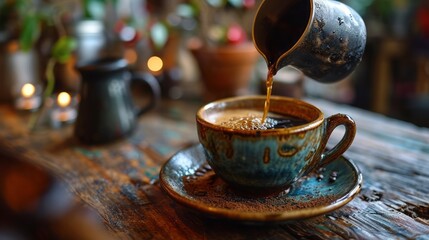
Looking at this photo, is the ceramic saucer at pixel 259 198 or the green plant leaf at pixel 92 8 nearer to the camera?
the ceramic saucer at pixel 259 198

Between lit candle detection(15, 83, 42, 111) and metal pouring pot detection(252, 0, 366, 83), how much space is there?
43.4 inches

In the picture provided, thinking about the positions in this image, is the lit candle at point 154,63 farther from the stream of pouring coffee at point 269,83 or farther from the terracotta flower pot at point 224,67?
the stream of pouring coffee at point 269,83

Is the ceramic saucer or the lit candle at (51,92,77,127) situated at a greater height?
the ceramic saucer

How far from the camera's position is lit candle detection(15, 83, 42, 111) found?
168 centimetres

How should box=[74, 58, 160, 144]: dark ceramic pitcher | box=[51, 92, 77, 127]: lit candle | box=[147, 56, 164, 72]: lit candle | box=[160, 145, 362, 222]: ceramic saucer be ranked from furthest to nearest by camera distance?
box=[147, 56, 164, 72]: lit candle < box=[51, 92, 77, 127]: lit candle < box=[74, 58, 160, 144]: dark ceramic pitcher < box=[160, 145, 362, 222]: ceramic saucer

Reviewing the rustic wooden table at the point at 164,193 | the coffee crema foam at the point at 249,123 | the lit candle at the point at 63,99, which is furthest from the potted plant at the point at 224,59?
the coffee crema foam at the point at 249,123

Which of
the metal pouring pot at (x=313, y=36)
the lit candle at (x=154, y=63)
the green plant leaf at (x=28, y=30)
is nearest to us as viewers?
the metal pouring pot at (x=313, y=36)

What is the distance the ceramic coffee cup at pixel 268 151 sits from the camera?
747mm

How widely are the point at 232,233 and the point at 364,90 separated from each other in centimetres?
303

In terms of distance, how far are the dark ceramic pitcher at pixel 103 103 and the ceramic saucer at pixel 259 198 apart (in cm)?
35

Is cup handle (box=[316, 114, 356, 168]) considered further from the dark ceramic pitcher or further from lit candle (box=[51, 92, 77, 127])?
lit candle (box=[51, 92, 77, 127])

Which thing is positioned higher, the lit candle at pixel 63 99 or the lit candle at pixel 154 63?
the lit candle at pixel 154 63

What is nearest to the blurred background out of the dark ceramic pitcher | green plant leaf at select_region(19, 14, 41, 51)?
green plant leaf at select_region(19, 14, 41, 51)

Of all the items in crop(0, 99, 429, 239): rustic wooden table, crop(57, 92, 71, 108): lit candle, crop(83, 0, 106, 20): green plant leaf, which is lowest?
crop(0, 99, 429, 239): rustic wooden table
